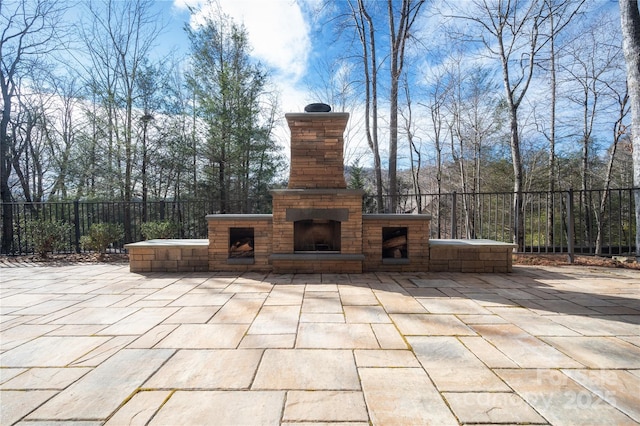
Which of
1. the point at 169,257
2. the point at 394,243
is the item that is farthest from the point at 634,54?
the point at 169,257

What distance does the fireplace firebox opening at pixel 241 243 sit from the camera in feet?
14.5

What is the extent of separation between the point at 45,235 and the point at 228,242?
4.67 meters

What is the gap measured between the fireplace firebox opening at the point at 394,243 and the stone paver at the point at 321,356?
1182 mm

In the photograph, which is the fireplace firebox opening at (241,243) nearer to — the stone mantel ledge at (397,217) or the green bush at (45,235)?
the stone mantel ledge at (397,217)

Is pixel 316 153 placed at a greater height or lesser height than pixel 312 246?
greater

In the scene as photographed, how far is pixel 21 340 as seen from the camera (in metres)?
1.93

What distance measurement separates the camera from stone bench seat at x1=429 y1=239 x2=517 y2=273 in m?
4.14

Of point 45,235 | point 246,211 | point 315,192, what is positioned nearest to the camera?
point 315,192

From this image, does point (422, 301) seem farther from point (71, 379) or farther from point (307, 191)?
point (71, 379)

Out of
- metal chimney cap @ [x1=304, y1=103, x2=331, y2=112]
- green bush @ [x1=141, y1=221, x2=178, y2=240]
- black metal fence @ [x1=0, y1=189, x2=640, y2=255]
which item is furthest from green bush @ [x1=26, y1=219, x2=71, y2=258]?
metal chimney cap @ [x1=304, y1=103, x2=331, y2=112]

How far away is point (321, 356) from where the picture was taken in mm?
1670

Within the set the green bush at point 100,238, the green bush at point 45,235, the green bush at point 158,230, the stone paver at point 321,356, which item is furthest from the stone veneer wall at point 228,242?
the green bush at point 45,235

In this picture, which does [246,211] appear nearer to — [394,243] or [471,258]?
[394,243]

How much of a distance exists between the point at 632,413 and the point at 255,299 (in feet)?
9.13
